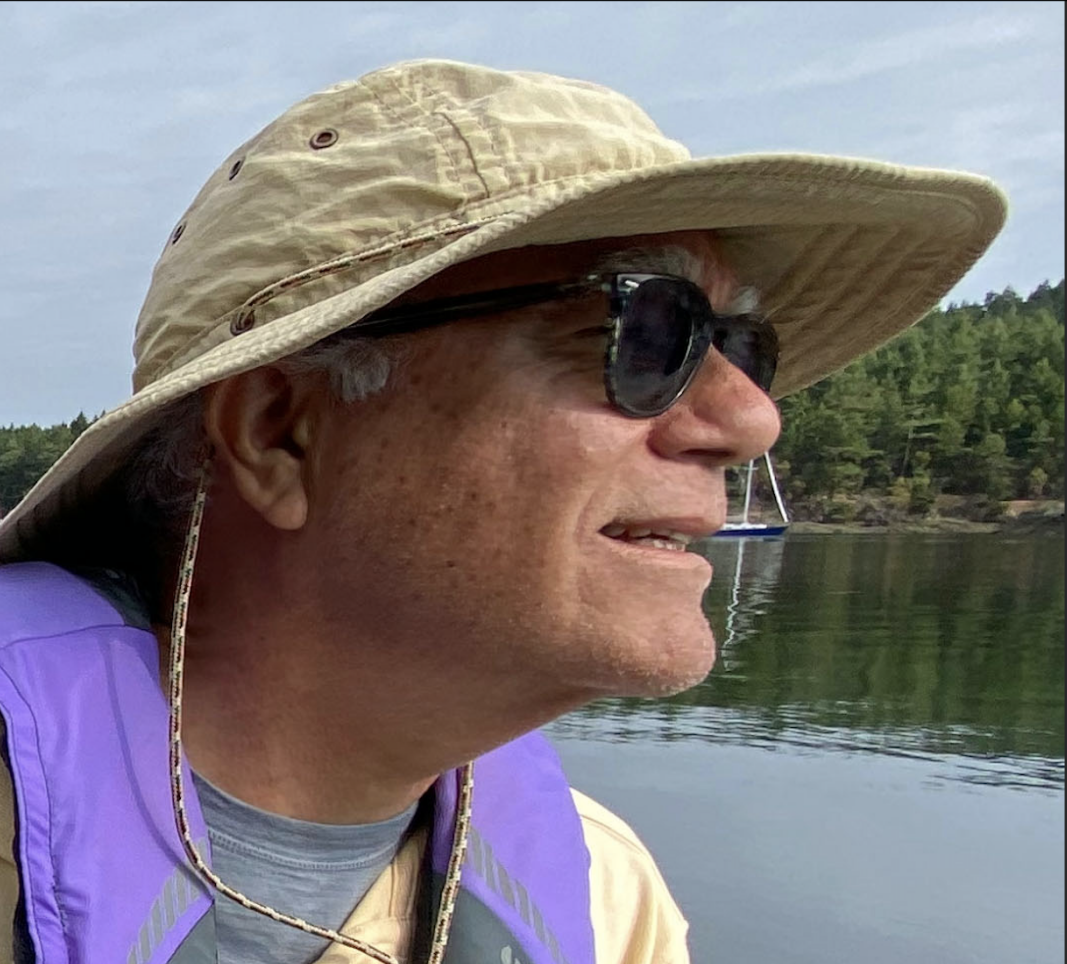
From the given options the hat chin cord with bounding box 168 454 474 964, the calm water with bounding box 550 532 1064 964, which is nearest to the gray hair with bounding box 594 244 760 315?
the hat chin cord with bounding box 168 454 474 964

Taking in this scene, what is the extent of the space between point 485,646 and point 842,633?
1.74m

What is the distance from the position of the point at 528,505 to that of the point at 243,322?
255 mm

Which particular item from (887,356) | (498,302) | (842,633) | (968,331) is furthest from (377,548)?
(842,633)

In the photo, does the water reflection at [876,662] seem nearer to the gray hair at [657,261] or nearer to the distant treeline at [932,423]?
the distant treeline at [932,423]

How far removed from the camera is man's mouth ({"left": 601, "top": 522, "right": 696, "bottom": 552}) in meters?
0.88

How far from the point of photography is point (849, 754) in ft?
7.95

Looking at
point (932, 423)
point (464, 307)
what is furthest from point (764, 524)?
point (464, 307)

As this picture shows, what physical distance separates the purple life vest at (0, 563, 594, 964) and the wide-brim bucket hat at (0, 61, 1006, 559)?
15 centimetres

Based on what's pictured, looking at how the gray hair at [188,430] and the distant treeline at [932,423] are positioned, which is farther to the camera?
the distant treeline at [932,423]

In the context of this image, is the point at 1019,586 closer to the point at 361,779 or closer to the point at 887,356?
the point at 887,356

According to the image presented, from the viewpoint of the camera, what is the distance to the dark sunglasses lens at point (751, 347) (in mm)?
985

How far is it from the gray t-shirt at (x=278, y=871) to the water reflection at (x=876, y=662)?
3.28ft

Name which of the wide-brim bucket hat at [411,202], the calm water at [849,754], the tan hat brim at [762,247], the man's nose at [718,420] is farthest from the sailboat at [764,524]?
the wide-brim bucket hat at [411,202]

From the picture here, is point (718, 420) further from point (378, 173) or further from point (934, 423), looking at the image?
point (934, 423)
